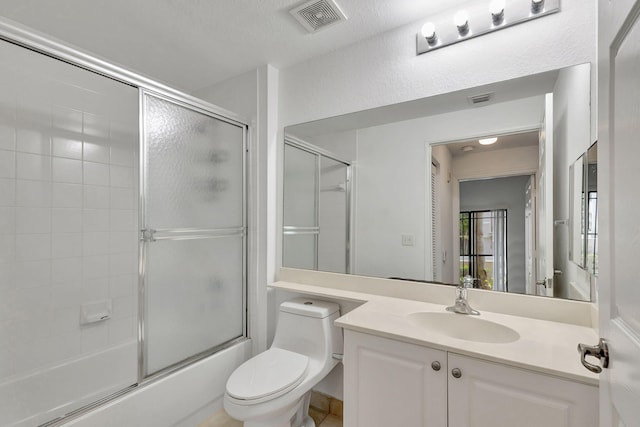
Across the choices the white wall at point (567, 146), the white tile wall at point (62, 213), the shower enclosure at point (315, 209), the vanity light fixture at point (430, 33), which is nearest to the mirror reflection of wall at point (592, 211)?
the white wall at point (567, 146)

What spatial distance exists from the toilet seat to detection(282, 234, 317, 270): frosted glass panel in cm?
61

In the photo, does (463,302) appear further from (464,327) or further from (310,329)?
(310,329)

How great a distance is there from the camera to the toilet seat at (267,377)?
1325mm

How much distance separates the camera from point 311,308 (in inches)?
68.6

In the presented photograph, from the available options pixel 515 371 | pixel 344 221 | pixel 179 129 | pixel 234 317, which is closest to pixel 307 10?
pixel 179 129

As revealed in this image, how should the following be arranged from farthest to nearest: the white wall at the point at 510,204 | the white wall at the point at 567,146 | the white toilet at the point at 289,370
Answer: the white wall at the point at 510,204, the white toilet at the point at 289,370, the white wall at the point at 567,146

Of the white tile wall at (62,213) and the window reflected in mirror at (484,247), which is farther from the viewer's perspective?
the white tile wall at (62,213)

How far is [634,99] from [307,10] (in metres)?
1.51

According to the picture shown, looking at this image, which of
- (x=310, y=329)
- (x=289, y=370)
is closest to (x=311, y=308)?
(x=310, y=329)

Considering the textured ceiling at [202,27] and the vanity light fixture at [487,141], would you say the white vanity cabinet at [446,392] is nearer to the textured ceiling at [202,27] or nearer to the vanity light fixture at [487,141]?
the vanity light fixture at [487,141]

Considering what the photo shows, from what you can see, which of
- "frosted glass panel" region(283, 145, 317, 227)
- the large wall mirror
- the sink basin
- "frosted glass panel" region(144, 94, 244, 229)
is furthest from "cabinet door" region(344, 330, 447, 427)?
"frosted glass panel" region(144, 94, 244, 229)

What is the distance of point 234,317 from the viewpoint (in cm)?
208

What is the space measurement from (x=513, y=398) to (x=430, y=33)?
5.48ft

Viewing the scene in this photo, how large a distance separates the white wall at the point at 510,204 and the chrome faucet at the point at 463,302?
20 cm
